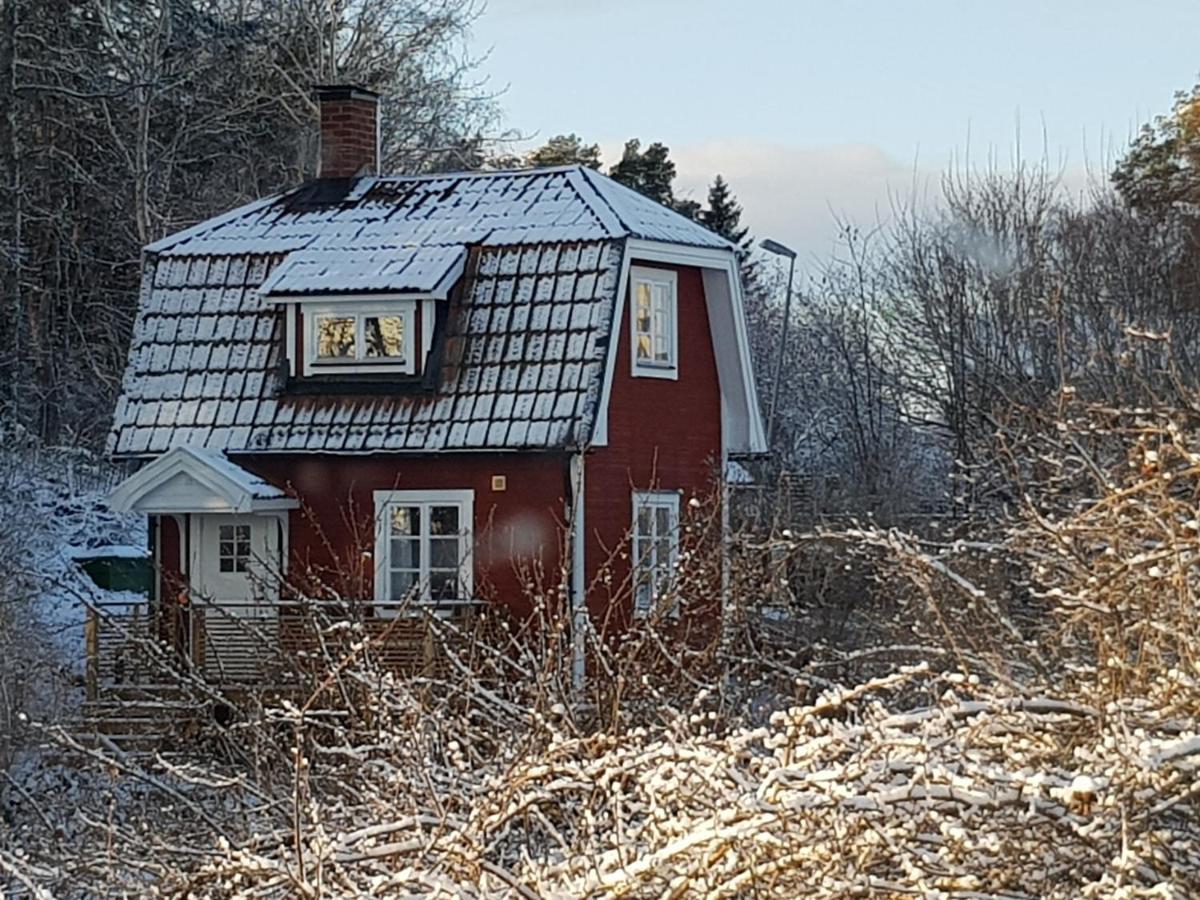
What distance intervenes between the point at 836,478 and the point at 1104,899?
29.2m

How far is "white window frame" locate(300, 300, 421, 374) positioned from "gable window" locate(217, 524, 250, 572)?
6.53ft

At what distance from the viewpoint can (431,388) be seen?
69.9ft

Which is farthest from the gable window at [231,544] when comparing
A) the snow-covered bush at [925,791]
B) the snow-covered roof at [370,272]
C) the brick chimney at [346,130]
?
the snow-covered bush at [925,791]

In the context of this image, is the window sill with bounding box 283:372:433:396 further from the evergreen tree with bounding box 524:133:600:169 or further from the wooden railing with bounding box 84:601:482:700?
the evergreen tree with bounding box 524:133:600:169

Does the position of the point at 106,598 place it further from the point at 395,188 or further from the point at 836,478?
the point at 836,478

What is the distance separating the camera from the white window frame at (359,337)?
2139cm

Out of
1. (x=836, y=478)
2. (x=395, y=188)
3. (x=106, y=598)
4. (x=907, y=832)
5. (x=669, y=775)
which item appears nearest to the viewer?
(x=907, y=832)

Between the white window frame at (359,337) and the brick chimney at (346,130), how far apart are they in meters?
3.08

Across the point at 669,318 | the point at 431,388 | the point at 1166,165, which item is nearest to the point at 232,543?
the point at 431,388

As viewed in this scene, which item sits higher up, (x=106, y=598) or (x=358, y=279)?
(x=358, y=279)

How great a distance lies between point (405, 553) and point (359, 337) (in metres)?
2.39

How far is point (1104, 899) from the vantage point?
386 cm

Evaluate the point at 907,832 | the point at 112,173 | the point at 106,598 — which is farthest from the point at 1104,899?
the point at 112,173

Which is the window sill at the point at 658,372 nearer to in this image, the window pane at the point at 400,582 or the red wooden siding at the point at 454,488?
the red wooden siding at the point at 454,488
